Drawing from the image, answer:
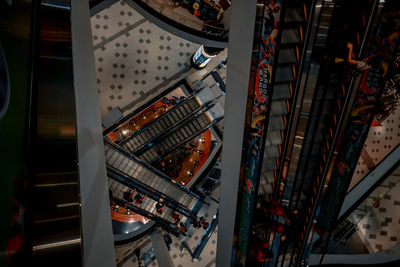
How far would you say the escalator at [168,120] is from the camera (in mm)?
10086

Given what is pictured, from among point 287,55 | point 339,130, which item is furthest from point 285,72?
point 339,130

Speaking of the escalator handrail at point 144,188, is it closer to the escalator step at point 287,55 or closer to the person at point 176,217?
the person at point 176,217

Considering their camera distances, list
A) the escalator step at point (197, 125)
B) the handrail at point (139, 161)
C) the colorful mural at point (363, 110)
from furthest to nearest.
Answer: the escalator step at point (197, 125) → the handrail at point (139, 161) → the colorful mural at point (363, 110)

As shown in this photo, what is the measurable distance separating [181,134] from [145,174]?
2.63 metres

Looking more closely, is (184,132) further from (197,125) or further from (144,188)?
(144,188)

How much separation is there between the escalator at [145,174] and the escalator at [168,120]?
1.76 m

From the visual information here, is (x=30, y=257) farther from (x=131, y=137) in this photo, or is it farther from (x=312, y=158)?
(x=131, y=137)

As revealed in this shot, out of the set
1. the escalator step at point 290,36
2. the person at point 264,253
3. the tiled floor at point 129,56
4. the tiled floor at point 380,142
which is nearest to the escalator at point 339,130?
the escalator step at point 290,36

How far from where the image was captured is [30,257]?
1.65 m

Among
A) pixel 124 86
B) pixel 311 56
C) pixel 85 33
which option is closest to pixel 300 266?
pixel 311 56

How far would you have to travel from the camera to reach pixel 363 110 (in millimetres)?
4102

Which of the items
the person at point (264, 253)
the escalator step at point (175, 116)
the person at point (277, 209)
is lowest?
the person at point (264, 253)

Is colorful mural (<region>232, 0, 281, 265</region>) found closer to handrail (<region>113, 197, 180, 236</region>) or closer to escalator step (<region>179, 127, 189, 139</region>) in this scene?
handrail (<region>113, 197, 180, 236</region>)

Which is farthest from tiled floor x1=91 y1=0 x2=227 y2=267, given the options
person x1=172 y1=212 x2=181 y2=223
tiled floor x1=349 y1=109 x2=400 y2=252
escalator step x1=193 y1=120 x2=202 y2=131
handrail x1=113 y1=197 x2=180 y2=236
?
tiled floor x1=349 y1=109 x2=400 y2=252
